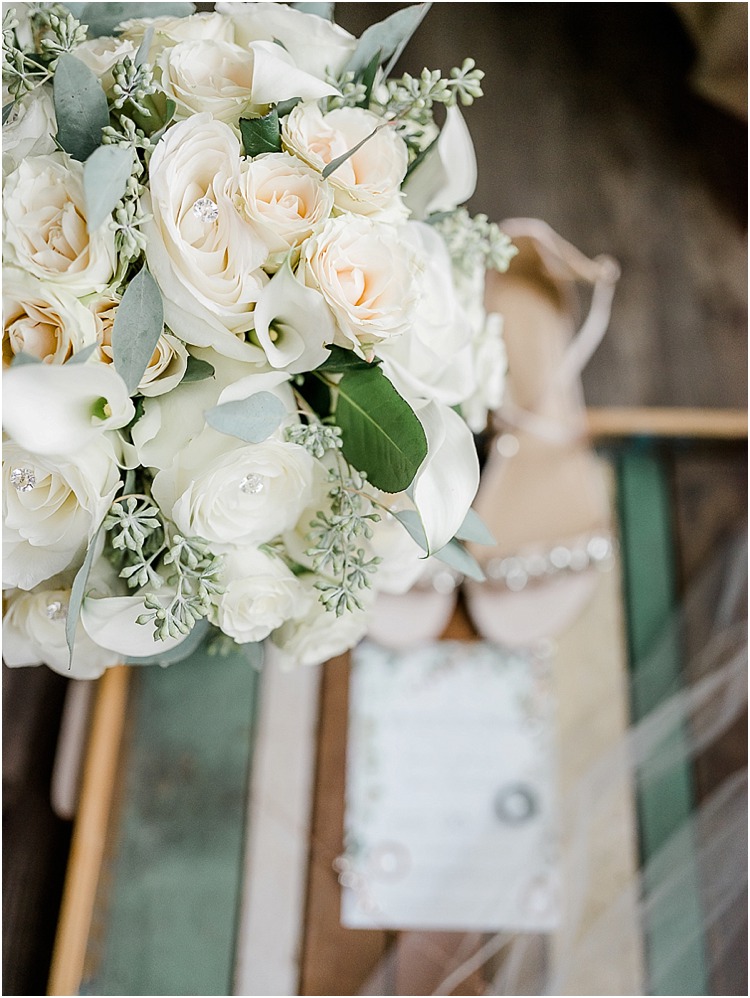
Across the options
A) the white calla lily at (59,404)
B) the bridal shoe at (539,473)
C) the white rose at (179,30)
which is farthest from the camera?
the bridal shoe at (539,473)

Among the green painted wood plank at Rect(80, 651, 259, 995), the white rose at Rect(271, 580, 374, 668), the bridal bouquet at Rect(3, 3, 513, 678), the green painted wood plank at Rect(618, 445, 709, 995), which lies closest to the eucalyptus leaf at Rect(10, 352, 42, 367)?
the bridal bouquet at Rect(3, 3, 513, 678)

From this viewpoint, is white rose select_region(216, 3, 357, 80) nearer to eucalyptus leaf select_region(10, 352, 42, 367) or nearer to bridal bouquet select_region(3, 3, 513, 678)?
bridal bouquet select_region(3, 3, 513, 678)

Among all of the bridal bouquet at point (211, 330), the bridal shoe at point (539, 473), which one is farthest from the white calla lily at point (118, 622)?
the bridal shoe at point (539, 473)

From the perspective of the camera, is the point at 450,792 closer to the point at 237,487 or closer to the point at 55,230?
the point at 237,487

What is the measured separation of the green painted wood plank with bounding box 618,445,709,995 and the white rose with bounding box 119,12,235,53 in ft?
2.68

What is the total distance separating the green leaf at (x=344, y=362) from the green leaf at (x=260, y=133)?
113mm

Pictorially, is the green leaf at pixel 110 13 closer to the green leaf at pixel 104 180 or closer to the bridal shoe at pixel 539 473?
the green leaf at pixel 104 180

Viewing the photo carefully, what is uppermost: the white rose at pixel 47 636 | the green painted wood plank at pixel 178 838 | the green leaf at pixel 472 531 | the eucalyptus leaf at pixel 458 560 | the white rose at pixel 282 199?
the white rose at pixel 282 199

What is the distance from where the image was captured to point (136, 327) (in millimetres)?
400

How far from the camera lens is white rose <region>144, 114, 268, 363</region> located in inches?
15.8

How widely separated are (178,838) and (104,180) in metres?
0.70

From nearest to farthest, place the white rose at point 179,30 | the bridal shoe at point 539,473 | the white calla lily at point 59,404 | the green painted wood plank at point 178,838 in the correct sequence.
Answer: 1. the white calla lily at point 59,404
2. the white rose at point 179,30
3. the green painted wood plank at point 178,838
4. the bridal shoe at point 539,473

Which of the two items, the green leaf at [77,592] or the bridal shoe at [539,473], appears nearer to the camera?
the green leaf at [77,592]

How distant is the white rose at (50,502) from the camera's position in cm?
41
